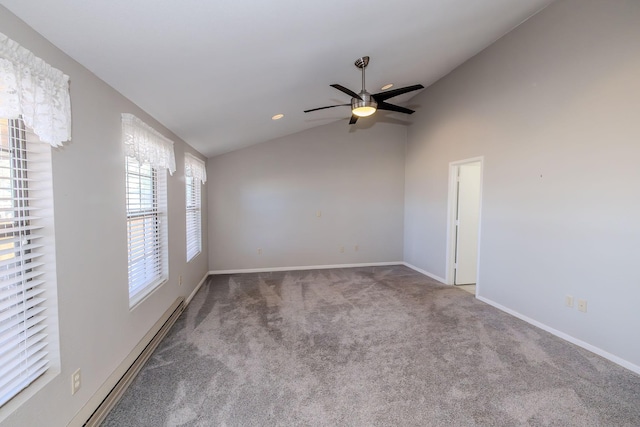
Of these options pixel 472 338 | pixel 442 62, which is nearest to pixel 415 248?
pixel 472 338

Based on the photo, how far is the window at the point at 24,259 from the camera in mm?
1198

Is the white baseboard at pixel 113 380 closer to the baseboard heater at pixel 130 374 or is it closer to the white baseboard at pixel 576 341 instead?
the baseboard heater at pixel 130 374

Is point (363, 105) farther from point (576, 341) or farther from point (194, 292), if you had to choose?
point (194, 292)

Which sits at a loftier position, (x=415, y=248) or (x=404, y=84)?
(x=404, y=84)

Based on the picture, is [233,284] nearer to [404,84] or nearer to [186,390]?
[186,390]

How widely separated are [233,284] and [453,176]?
402 centimetres

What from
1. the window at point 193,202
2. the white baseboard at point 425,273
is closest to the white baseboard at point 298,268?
the white baseboard at point 425,273

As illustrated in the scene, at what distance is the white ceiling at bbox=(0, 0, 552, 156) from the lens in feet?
4.44

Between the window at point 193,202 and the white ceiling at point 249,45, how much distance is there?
37 centimetres

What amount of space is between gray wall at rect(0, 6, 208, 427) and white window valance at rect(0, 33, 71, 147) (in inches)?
4.5

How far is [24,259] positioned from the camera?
4.22ft

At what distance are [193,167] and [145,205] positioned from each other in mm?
1462

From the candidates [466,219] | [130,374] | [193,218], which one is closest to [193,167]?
[193,218]

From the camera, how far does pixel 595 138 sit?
99.3 inches
